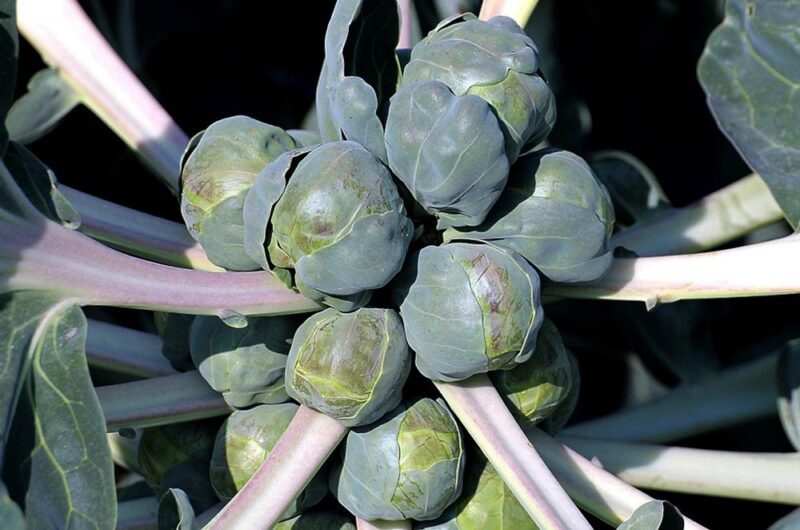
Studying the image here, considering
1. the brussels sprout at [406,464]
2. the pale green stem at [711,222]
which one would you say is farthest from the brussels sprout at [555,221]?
the pale green stem at [711,222]

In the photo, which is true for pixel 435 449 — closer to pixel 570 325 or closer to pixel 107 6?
pixel 570 325

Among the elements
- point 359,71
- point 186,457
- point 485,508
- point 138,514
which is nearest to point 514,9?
point 359,71

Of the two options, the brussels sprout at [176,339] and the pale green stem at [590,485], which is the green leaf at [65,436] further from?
the pale green stem at [590,485]

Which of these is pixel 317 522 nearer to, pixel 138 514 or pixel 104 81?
pixel 138 514

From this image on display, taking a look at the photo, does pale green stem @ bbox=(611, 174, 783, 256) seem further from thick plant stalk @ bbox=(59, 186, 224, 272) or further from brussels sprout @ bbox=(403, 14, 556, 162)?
thick plant stalk @ bbox=(59, 186, 224, 272)

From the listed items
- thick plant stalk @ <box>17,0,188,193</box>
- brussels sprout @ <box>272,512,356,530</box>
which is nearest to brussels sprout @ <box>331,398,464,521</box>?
brussels sprout @ <box>272,512,356,530</box>

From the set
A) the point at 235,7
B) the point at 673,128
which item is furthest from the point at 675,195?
the point at 235,7
